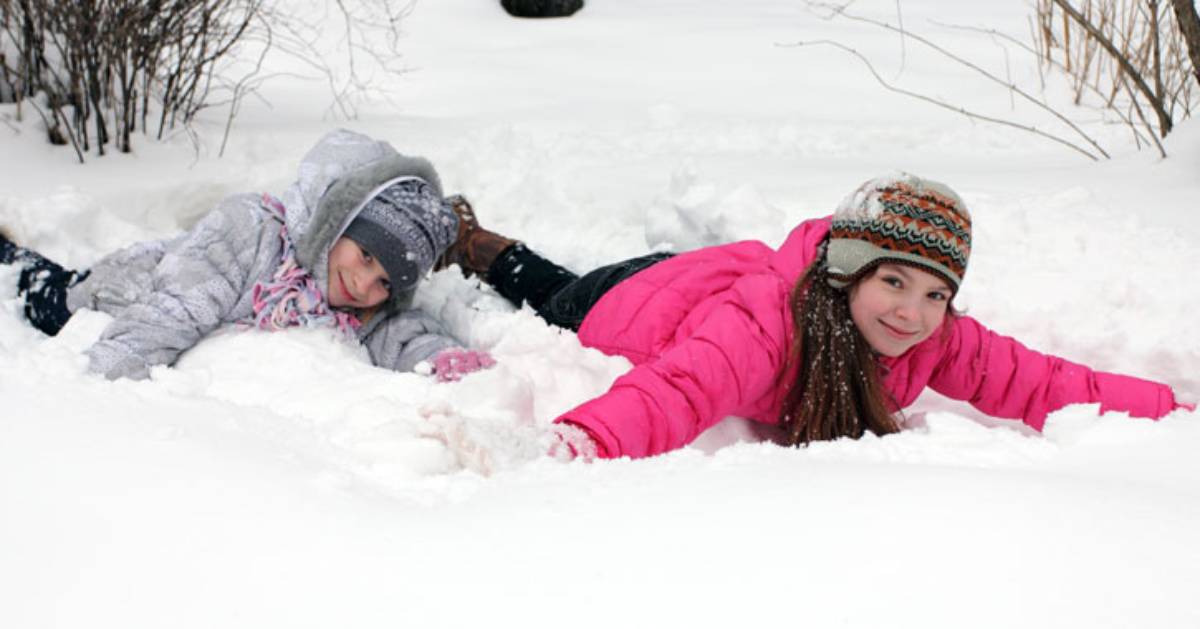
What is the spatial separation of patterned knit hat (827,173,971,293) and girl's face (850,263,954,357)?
2cm

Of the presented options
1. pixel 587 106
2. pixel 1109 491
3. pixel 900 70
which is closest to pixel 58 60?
pixel 587 106

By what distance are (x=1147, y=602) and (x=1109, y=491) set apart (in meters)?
0.29

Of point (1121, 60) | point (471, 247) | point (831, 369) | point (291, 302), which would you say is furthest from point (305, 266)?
point (1121, 60)

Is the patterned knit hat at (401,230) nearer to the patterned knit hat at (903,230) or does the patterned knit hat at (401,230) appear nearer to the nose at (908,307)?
the patterned knit hat at (903,230)

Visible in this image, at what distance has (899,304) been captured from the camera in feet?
6.59

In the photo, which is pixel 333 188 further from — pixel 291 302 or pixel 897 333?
pixel 897 333

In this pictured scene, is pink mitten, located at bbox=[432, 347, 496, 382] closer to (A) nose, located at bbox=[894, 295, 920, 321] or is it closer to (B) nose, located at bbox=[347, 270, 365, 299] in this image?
(B) nose, located at bbox=[347, 270, 365, 299]

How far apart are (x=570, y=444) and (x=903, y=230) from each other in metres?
0.78

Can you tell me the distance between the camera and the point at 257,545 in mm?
1071

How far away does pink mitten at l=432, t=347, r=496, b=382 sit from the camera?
2438mm

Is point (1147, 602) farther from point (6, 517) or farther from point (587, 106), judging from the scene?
point (587, 106)

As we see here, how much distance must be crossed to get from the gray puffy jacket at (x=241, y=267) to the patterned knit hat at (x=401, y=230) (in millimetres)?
37

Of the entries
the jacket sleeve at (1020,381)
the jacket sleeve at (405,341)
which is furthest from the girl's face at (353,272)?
the jacket sleeve at (1020,381)

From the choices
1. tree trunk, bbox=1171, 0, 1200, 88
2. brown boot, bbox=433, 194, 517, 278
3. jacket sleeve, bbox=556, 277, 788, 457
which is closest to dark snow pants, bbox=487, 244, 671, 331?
brown boot, bbox=433, 194, 517, 278
